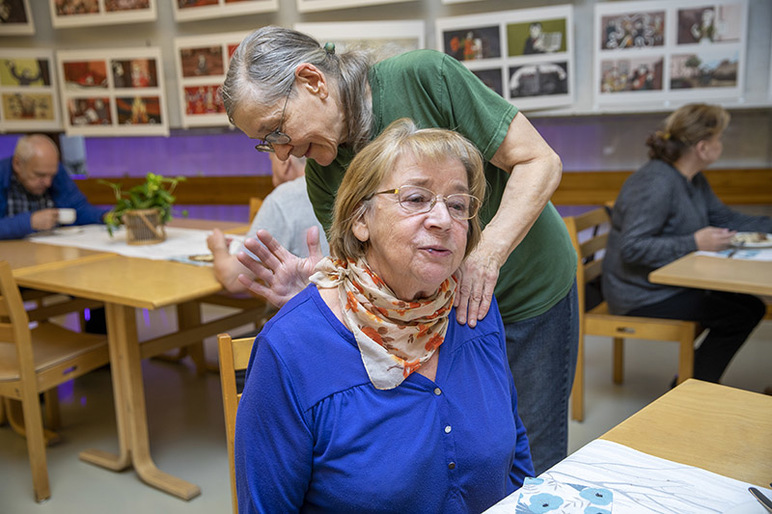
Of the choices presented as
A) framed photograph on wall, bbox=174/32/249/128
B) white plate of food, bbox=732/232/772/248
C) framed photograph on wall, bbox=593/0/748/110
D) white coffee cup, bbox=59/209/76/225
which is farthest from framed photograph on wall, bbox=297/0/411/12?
white plate of food, bbox=732/232/772/248

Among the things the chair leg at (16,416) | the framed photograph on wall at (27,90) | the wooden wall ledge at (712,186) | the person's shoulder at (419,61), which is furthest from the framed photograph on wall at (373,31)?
the person's shoulder at (419,61)

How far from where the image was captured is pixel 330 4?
4848 mm

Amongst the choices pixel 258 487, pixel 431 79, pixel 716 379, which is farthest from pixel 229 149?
pixel 258 487

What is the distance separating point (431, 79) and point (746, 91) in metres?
3.46

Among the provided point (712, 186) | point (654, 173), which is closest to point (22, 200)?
point (654, 173)

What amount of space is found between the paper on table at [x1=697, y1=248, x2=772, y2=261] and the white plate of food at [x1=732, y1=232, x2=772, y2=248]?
26 mm

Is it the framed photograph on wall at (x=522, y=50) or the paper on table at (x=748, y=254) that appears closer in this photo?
the paper on table at (x=748, y=254)

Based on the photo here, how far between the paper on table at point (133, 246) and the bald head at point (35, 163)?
325mm

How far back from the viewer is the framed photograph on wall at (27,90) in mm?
5523

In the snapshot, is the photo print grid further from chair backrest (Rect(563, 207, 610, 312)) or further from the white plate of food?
the white plate of food

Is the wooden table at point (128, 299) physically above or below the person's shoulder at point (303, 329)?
below

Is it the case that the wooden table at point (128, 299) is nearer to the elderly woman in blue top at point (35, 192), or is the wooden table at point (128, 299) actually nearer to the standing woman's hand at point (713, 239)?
the elderly woman in blue top at point (35, 192)

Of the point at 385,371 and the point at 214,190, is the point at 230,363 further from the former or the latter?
the point at 214,190

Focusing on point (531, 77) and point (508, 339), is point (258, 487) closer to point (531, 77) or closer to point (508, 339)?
point (508, 339)
